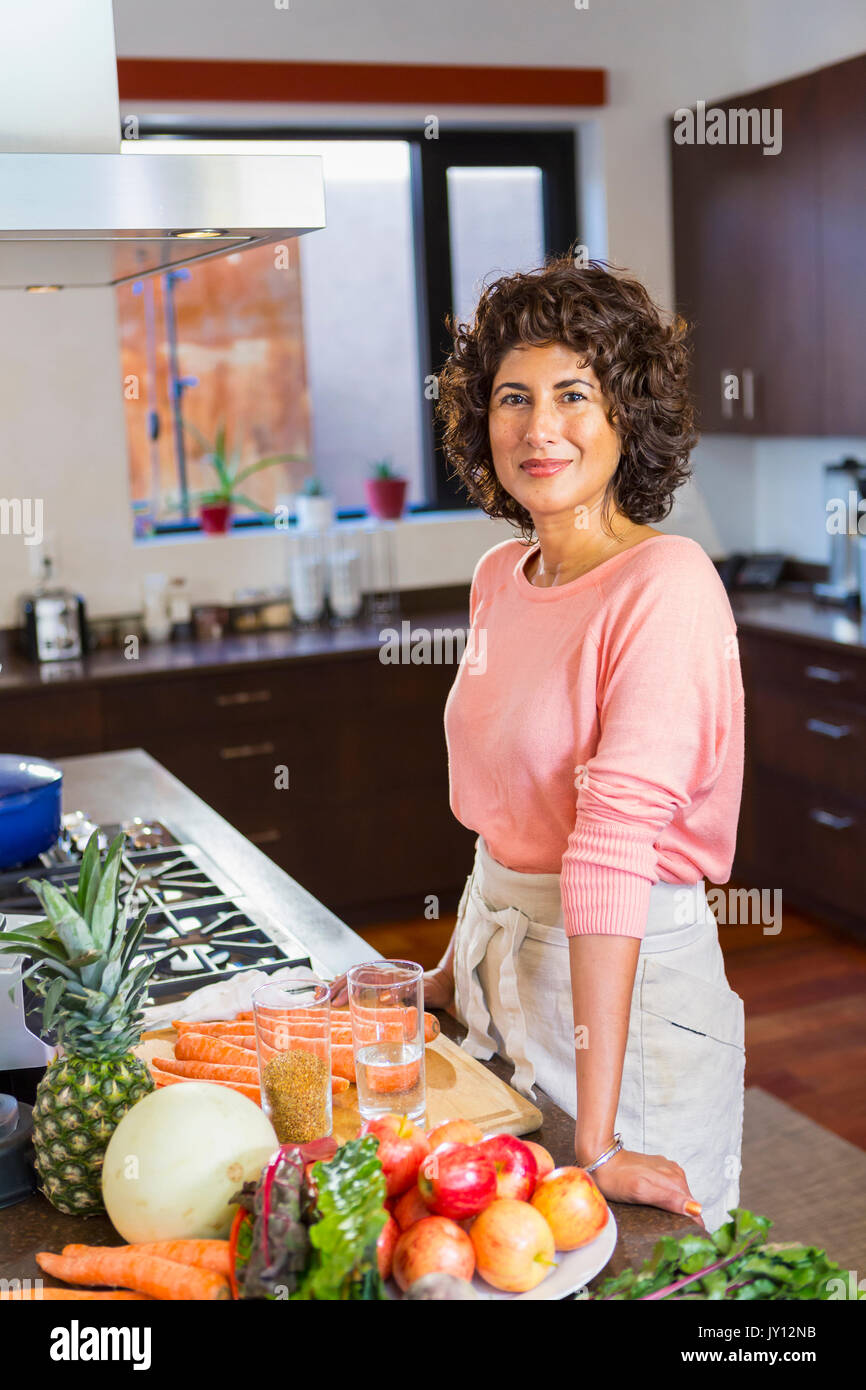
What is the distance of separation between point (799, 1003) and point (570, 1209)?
9.07 feet

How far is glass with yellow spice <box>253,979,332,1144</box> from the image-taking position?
126 cm

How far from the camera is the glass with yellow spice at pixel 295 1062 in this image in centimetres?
126

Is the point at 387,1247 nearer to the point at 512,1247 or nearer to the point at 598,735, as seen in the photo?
the point at 512,1247

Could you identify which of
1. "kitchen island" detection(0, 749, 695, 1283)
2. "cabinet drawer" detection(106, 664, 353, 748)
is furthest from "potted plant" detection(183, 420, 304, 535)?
"kitchen island" detection(0, 749, 695, 1283)

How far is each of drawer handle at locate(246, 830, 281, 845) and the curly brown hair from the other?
97.6 inches

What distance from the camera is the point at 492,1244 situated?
103cm

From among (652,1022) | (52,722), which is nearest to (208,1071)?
(652,1022)

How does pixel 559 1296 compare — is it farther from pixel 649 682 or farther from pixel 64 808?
pixel 64 808

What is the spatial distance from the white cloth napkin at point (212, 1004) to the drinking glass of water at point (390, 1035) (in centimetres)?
25

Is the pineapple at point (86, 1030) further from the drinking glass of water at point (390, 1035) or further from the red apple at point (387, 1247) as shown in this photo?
the red apple at point (387, 1247)

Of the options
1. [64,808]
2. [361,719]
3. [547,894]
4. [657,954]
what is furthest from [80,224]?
[361,719]

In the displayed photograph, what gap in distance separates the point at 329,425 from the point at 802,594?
1688 millimetres

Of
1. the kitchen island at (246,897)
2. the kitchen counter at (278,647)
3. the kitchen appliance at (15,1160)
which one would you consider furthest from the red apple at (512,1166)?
the kitchen counter at (278,647)

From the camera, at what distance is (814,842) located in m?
4.10
